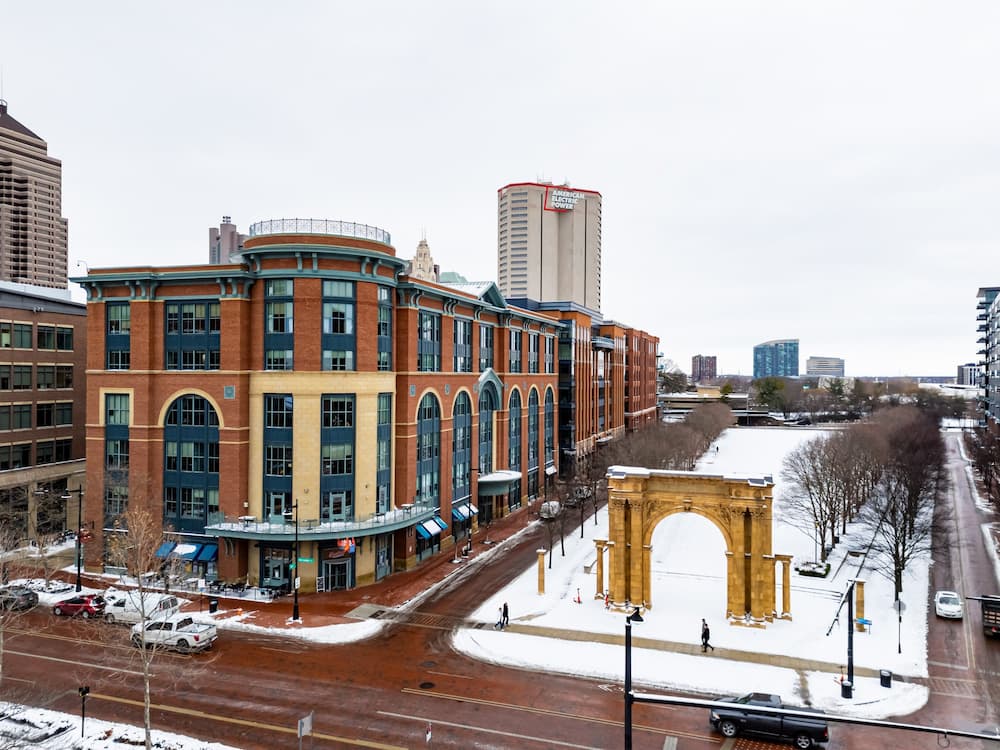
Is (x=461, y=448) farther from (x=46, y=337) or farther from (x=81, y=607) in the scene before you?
(x=46, y=337)

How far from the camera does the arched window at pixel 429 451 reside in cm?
4922

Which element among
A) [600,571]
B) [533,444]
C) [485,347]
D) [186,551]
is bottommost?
[600,571]

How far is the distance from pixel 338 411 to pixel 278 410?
12.7ft

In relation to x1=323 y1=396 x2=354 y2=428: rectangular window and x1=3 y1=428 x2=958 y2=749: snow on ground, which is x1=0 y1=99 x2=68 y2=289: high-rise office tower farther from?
x1=3 y1=428 x2=958 y2=749: snow on ground

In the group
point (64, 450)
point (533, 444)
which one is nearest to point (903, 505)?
point (533, 444)

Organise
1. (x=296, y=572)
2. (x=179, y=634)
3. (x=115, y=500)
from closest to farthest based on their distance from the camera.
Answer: (x=179, y=634), (x=296, y=572), (x=115, y=500)

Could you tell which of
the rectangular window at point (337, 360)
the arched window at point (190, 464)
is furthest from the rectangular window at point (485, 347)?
the arched window at point (190, 464)

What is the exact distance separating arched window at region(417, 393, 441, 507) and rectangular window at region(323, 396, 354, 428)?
734cm

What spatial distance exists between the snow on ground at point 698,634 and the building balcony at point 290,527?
5.44m

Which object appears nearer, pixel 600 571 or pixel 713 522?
pixel 713 522

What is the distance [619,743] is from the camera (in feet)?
76.3

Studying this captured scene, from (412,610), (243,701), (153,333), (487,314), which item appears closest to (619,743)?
(243,701)

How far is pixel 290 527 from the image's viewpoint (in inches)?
1603

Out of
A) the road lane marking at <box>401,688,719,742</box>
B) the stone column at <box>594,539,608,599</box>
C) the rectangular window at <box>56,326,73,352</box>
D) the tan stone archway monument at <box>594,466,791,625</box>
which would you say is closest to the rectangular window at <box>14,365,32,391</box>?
the rectangular window at <box>56,326,73,352</box>
